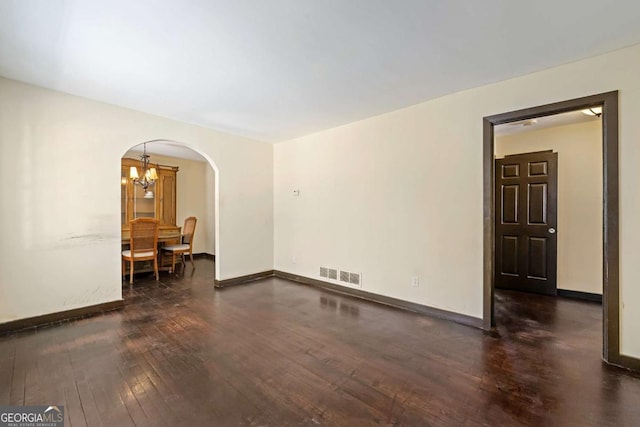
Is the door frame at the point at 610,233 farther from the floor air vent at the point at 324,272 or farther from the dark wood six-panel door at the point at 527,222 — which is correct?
the floor air vent at the point at 324,272

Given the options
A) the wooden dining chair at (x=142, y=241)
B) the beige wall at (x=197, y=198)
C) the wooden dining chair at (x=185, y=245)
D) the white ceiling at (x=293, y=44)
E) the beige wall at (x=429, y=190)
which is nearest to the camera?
the white ceiling at (x=293, y=44)

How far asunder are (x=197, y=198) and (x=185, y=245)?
7.51 ft

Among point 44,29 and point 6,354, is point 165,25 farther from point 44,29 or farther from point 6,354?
point 6,354

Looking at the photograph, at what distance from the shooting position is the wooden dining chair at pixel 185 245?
5.61m

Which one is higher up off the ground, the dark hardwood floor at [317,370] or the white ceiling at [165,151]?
the white ceiling at [165,151]

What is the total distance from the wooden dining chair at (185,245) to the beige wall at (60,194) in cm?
214

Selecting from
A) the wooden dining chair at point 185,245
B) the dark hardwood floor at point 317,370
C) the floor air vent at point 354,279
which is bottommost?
the dark hardwood floor at point 317,370

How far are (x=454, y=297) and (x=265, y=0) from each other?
3227 mm

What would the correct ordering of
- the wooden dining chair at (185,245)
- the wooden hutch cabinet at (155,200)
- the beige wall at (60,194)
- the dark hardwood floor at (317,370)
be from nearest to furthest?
1. the dark hardwood floor at (317,370)
2. the beige wall at (60,194)
3. the wooden dining chair at (185,245)
4. the wooden hutch cabinet at (155,200)

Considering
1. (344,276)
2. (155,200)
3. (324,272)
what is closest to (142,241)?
(155,200)

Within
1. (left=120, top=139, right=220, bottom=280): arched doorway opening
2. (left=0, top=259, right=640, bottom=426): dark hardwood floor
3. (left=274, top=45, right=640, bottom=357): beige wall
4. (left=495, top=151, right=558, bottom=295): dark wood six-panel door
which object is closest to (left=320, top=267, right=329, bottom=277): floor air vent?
(left=274, top=45, right=640, bottom=357): beige wall

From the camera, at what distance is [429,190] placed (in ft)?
10.9

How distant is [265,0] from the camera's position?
172 cm

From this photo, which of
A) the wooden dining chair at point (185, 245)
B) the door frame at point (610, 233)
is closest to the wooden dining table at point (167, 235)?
the wooden dining chair at point (185, 245)
